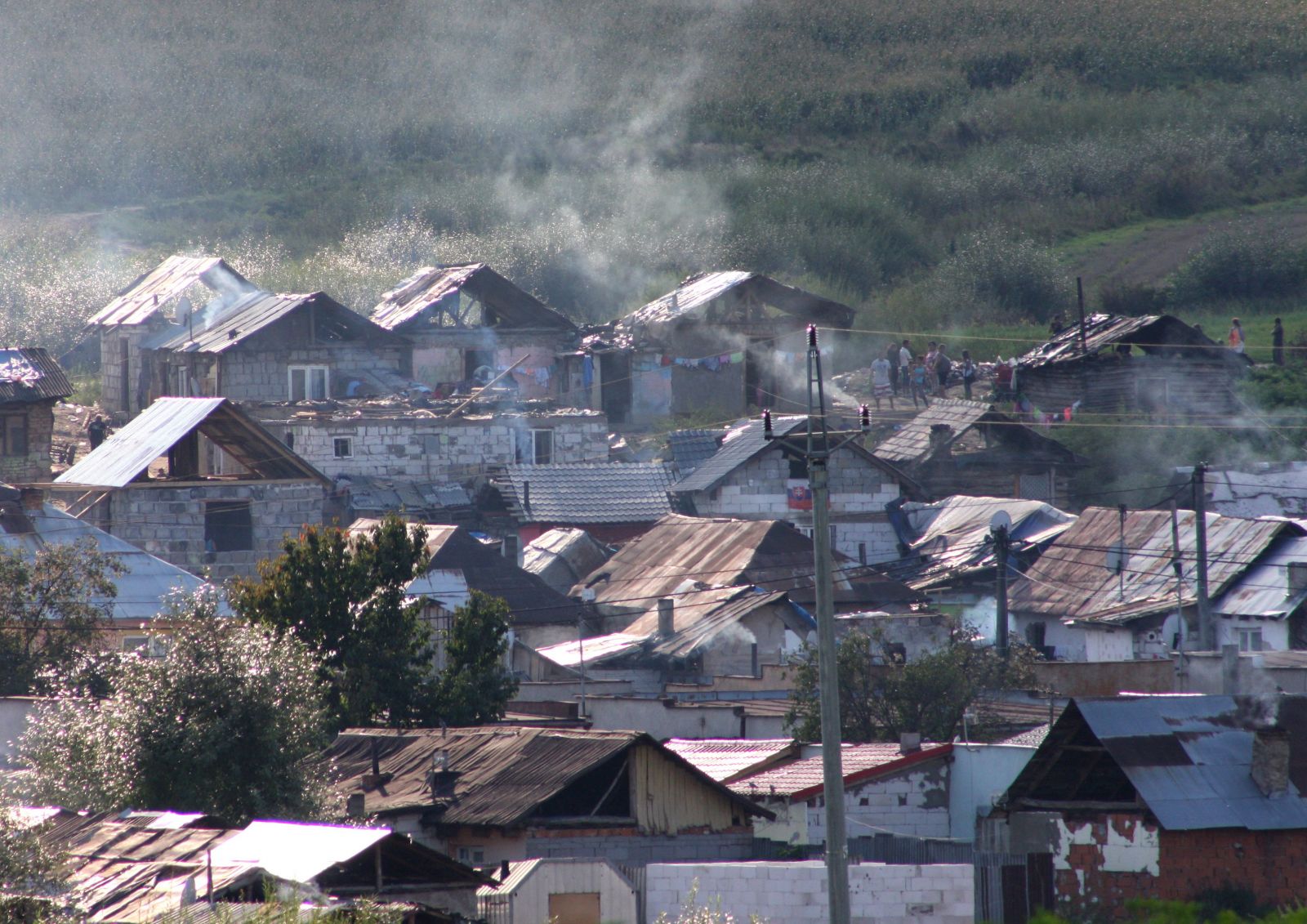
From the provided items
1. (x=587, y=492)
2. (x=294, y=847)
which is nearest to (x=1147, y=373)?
(x=587, y=492)

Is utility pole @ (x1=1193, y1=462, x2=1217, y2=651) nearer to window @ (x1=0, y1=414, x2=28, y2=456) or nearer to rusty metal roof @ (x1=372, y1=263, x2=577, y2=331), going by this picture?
rusty metal roof @ (x1=372, y1=263, x2=577, y2=331)

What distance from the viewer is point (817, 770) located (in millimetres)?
19734

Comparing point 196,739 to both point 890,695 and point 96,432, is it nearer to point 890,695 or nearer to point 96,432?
point 890,695

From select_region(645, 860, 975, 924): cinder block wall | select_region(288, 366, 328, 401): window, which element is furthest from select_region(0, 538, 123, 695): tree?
select_region(288, 366, 328, 401): window

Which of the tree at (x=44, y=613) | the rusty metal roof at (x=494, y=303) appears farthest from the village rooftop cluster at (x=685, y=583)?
the tree at (x=44, y=613)

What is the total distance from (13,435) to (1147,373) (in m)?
23.2

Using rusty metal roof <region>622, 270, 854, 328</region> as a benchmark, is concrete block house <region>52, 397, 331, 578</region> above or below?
below

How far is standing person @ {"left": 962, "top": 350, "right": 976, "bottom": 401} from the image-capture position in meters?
43.0

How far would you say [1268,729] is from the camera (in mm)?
17734

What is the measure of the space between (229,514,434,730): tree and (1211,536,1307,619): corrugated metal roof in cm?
1303

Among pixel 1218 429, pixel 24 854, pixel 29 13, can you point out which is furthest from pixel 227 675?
pixel 29 13

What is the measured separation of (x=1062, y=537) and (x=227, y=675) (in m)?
19.6

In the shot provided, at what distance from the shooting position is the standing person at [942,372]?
43531 mm

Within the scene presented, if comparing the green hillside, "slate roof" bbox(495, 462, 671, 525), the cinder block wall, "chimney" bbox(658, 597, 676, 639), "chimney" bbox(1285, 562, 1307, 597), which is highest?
the green hillside
